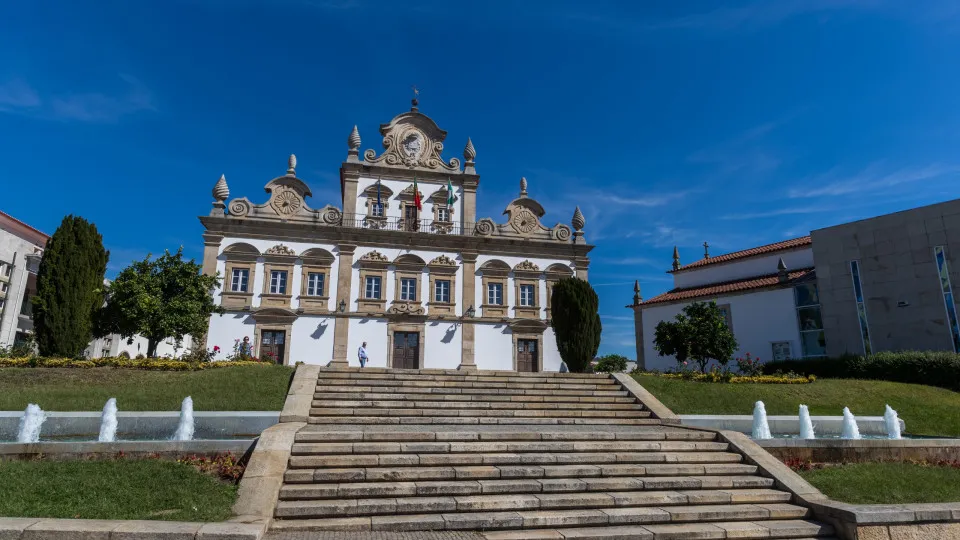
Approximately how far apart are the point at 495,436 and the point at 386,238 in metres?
19.4

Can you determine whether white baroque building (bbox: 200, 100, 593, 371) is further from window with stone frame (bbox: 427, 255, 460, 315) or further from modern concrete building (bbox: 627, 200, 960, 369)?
modern concrete building (bbox: 627, 200, 960, 369)

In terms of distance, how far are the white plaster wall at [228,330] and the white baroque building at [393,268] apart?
46mm

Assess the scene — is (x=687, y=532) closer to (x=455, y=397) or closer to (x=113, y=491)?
(x=113, y=491)

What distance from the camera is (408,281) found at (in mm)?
27578

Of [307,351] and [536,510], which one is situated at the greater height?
[307,351]

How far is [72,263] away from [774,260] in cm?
3164

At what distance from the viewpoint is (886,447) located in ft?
33.9

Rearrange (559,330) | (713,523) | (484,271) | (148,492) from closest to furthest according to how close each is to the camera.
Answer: (148,492)
(713,523)
(559,330)
(484,271)

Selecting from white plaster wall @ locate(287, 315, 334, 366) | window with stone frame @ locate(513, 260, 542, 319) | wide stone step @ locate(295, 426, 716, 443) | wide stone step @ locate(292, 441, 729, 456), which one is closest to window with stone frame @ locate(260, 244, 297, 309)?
white plaster wall @ locate(287, 315, 334, 366)

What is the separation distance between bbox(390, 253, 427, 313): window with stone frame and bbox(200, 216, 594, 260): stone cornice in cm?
87

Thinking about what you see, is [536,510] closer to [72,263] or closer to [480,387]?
[480,387]

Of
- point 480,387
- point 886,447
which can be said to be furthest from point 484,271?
point 886,447

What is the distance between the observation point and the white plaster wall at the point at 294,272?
84.6 ft

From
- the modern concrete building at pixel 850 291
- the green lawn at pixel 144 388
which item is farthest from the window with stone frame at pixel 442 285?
the modern concrete building at pixel 850 291
